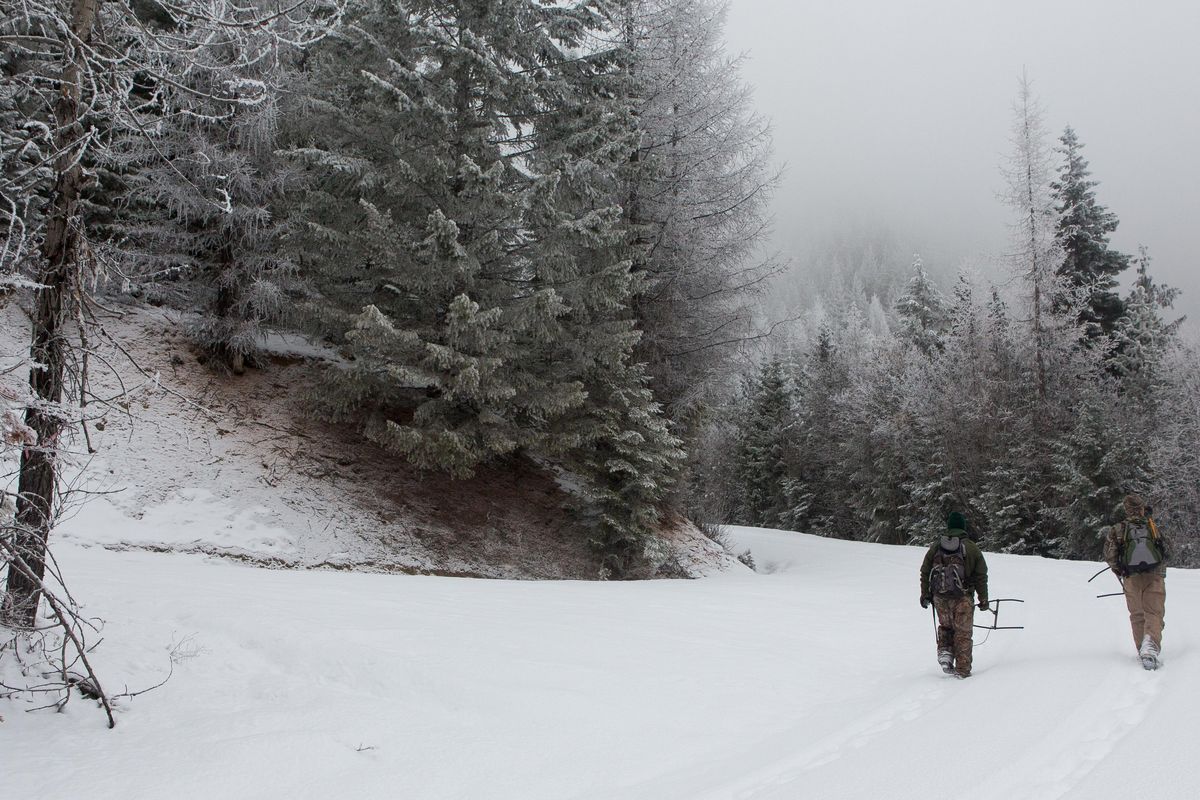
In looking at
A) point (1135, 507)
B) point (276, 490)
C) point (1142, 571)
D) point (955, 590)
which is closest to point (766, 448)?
point (276, 490)

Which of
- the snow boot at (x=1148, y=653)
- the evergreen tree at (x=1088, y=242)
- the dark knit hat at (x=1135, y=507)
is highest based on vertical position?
the evergreen tree at (x=1088, y=242)

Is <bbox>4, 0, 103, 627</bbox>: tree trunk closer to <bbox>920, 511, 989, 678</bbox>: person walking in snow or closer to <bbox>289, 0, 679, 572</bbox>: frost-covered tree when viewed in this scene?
<bbox>289, 0, 679, 572</bbox>: frost-covered tree

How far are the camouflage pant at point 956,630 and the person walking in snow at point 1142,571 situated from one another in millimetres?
1466

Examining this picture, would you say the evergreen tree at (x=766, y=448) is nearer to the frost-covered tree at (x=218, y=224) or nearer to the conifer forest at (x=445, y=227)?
the conifer forest at (x=445, y=227)

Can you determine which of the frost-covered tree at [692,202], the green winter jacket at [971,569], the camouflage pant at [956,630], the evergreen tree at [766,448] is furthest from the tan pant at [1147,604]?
the evergreen tree at [766,448]

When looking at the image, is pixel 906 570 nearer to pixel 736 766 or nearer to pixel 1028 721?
pixel 1028 721

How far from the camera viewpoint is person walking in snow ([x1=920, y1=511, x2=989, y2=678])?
7016 millimetres

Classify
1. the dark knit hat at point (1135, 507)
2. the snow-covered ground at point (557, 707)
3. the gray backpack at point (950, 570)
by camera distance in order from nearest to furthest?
the snow-covered ground at point (557, 707), the gray backpack at point (950, 570), the dark knit hat at point (1135, 507)

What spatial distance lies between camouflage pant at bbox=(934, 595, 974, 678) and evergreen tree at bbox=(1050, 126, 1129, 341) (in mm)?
29816

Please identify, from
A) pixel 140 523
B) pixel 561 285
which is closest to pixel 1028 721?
pixel 561 285

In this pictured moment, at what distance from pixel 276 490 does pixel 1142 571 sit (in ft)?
38.6

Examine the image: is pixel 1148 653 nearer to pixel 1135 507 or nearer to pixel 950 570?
pixel 1135 507

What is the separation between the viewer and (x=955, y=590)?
23.2 feet

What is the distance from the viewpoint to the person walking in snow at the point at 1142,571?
679 cm
